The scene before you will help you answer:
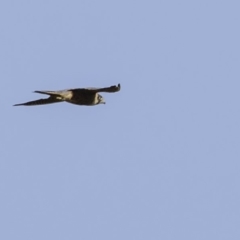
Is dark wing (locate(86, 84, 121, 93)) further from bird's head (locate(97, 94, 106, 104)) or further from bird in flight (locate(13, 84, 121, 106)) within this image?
bird's head (locate(97, 94, 106, 104))

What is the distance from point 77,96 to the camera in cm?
2912

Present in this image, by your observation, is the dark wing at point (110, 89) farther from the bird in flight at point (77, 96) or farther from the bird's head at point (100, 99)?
the bird's head at point (100, 99)

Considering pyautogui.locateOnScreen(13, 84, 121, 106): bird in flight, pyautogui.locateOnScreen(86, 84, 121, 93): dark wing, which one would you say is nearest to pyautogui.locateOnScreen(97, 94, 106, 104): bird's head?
pyautogui.locateOnScreen(13, 84, 121, 106): bird in flight

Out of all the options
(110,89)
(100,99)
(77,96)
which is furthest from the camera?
(100,99)

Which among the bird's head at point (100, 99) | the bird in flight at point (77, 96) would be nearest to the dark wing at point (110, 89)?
the bird in flight at point (77, 96)

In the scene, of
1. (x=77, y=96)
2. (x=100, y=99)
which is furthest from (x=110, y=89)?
(x=100, y=99)

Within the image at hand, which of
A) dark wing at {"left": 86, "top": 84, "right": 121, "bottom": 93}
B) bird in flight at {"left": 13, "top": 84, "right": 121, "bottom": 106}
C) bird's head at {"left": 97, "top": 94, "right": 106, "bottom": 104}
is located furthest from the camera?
bird's head at {"left": 97, "top": 94, "right": 106, "bottom": 104}

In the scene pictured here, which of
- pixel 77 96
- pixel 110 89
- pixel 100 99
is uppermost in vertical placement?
pixel 110 89

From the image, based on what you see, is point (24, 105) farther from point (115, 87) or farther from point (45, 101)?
point (115, 87)

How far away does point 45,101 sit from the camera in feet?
97.4

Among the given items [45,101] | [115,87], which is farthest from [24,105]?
[115,87]

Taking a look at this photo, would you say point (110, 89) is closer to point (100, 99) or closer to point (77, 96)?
point (77, 96)

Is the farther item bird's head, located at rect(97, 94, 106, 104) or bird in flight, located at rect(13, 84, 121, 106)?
bird's head, located at rect(97, 94, 106, 104)

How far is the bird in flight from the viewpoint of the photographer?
28.3 metres
